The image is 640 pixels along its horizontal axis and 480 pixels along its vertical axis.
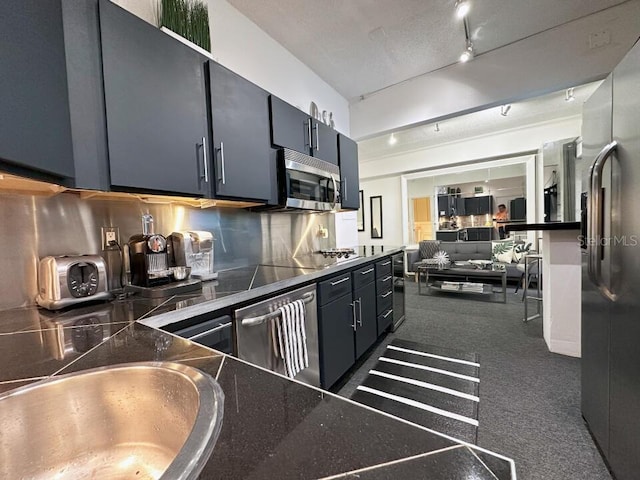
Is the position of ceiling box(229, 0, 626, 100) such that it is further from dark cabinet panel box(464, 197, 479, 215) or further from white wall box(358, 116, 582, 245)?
dark cabinet panel box(464, 197, 479, 215)

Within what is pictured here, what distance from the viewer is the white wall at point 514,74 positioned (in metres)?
2.25

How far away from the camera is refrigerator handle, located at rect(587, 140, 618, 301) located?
1.16m

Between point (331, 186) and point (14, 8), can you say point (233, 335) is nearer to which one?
point (14, 8)

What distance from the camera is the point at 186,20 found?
1.59 metres

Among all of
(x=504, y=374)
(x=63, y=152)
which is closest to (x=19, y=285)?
(x=63, y=152)

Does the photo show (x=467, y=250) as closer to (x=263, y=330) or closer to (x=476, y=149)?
(x=476, y=149)

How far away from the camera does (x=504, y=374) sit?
214 cm

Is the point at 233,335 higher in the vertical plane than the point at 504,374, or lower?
higher

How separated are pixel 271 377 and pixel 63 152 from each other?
1076mm

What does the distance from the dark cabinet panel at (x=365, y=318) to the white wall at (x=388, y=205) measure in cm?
444

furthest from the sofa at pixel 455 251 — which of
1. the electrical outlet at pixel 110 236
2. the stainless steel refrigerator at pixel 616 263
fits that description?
the electrical outlet at pixel 110 236

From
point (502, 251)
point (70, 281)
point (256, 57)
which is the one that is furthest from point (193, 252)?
point (502, 251)

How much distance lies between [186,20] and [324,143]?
4.49 feet

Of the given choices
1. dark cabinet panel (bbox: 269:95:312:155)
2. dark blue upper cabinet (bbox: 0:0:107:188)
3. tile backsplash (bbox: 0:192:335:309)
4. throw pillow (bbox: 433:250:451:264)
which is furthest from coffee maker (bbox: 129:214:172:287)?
throw pillow (bbox: 433:250:451:264)
